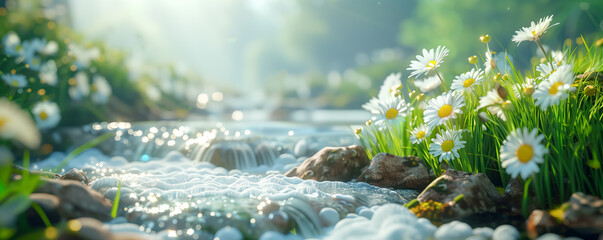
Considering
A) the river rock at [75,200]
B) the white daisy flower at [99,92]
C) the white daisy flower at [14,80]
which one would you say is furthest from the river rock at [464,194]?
the white daisy flower at [99,92]

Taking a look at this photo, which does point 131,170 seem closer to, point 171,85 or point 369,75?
point 171,85

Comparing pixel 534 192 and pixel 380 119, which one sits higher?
pixel 380 119

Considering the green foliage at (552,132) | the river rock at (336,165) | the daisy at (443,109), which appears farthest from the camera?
the river rock at (336,165)

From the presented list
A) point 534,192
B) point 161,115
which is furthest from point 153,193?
point 161,115

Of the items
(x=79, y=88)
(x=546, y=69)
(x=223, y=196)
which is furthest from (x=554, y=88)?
(x=79, y=88)

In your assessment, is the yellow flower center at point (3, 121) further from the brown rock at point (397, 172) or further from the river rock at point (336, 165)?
the brown rock at point (397, 172)

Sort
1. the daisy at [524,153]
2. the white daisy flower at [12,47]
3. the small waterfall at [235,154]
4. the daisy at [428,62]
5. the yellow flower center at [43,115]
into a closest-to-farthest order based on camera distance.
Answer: the daisy at [524,153] → the daisy at [428,62] → the yellow flower center at [43,115] → the small waterfall at [235,154] → the white daisy flower at [12,47]
